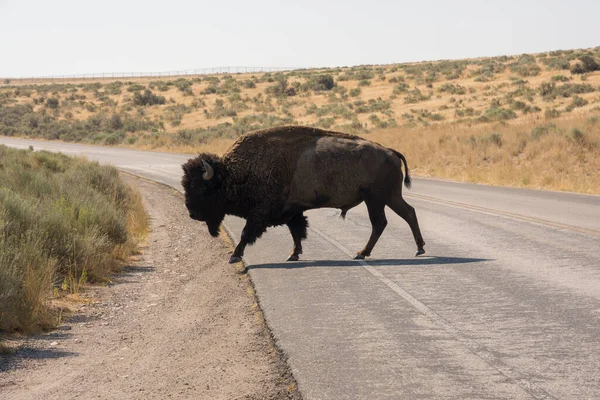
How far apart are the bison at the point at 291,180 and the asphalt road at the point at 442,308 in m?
0.62

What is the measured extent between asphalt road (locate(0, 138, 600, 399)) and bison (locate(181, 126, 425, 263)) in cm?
62

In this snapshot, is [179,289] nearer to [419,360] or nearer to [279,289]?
[279,289]

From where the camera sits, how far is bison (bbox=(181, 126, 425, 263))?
42.1ft

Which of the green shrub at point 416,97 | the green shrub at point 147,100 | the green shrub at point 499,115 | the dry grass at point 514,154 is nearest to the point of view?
the dry grass at point 514,154

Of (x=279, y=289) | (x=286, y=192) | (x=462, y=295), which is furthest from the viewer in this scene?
(x=286, y=192)

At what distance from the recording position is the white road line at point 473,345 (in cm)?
641

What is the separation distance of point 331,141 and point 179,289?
9.73 ft

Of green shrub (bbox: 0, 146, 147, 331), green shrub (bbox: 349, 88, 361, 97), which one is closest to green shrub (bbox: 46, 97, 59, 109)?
green shrub (bbox: 349, 88, 361, 97)

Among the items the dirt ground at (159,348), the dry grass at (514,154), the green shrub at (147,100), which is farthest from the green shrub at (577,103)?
the green shrub at (147,100)

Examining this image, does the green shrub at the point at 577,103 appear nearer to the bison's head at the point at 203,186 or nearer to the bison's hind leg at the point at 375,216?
the bison's hind leg at the point at 375,216

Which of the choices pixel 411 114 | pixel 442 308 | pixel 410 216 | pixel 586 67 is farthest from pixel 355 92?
pixel 442 308

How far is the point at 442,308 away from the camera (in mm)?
9234

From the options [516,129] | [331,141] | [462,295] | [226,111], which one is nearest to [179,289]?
[331,141]

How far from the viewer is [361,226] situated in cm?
1716
